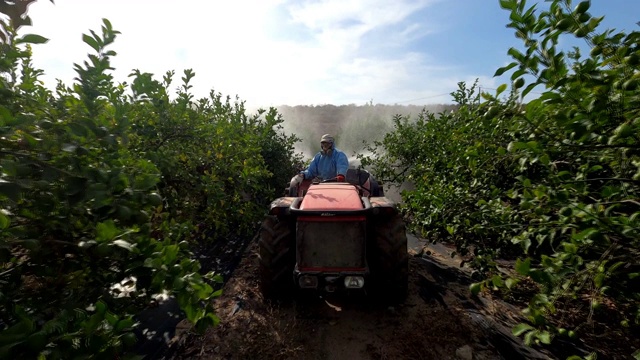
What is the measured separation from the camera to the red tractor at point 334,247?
9.20 ft

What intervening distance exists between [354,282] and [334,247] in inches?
14.5

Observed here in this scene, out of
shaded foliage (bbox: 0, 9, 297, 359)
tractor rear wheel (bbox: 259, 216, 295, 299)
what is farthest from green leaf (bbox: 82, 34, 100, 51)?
tractor rear wheel (bbox: 259, 216, 295, 299)

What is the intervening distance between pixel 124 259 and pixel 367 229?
2.38 m

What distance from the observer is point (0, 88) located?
90 cm

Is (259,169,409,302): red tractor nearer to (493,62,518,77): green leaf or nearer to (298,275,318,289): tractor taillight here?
(298,275,318,289): tractor taillight

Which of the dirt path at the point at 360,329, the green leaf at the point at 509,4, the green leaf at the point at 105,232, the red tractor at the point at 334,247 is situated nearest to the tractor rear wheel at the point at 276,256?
the red tractor at the point at 334,247

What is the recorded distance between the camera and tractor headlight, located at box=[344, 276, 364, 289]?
2.74 metres

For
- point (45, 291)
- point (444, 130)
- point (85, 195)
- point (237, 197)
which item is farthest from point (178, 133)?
point (444, 130)

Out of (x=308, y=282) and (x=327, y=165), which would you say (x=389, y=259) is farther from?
(x=327, y=165)

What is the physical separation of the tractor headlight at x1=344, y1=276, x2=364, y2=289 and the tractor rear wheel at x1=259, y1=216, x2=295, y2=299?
0.68m

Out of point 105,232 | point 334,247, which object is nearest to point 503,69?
point 105,232

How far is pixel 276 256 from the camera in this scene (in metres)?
3.07

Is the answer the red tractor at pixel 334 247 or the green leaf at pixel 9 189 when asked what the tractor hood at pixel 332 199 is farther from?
the green leaf at pixel 9 189

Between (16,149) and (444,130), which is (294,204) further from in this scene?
(444,130)
